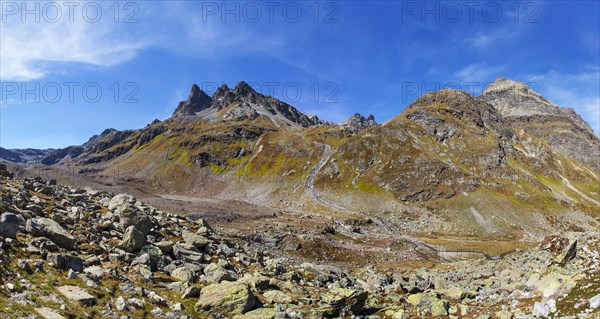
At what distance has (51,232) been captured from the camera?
21.4 meters

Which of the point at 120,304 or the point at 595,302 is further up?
the point at 120,304

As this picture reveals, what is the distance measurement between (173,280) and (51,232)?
811 centimetres

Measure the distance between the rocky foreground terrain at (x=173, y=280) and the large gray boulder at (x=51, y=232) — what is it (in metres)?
0.06

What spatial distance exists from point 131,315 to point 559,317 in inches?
880

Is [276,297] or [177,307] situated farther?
[276,297]

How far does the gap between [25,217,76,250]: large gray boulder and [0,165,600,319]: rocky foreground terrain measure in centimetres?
6

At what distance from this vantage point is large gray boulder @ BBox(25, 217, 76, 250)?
2089 centimetres

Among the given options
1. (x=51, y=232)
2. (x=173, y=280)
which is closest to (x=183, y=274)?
(x=173, y=280)

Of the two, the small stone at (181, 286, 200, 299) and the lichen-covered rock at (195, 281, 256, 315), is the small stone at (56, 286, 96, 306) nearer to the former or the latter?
the small stone at (181, 286, 200, 299)

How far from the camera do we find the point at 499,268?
44156mm

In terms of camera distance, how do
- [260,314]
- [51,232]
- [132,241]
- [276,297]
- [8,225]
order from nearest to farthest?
[8,225], [260,314], [51,232], [276,297], [132,241]

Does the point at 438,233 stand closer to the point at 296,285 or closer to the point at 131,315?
the point at 296,285

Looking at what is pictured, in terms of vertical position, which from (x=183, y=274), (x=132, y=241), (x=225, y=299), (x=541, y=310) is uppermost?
(x=132, y=241)

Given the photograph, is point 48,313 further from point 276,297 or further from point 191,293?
point 276,297
